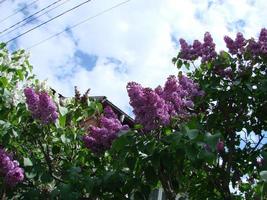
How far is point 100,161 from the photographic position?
4.40 metres

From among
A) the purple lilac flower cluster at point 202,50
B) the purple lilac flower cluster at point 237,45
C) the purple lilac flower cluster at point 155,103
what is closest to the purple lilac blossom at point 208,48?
the purple lilac flower cluster at point 202,50

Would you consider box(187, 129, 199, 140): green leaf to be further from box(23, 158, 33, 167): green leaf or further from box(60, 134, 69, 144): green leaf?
box(60, 134, 69, 144): green leaf

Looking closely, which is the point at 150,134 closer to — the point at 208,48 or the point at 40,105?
the point at 40,105

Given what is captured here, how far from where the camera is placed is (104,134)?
3832 millimetres

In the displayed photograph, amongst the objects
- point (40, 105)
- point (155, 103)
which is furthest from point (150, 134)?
point (40, 105)

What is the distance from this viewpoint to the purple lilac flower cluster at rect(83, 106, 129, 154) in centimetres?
382

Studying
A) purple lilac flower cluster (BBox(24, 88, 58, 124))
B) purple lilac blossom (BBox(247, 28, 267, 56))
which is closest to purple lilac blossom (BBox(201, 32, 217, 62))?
purple lilac blossom (BBox(247, 28, 267, 56))

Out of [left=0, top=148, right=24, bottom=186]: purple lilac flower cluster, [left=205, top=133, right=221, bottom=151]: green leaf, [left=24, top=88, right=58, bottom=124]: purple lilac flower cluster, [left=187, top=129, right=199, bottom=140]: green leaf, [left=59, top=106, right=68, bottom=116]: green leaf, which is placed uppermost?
[left=59, top=106, right=68, bottom=116]: green leaf

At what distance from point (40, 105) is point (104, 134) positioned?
53 cm

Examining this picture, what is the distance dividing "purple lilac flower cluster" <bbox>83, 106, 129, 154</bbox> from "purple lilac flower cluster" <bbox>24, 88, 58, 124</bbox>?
0.34 m

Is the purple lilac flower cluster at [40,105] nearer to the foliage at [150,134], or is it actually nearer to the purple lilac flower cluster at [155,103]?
the foliage at [150,134]

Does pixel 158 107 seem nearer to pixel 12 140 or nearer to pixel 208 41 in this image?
pixel 12 140

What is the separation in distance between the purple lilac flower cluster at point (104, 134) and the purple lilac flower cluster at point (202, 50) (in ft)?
5.13

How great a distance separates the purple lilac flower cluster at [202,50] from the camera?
16.9 feet
